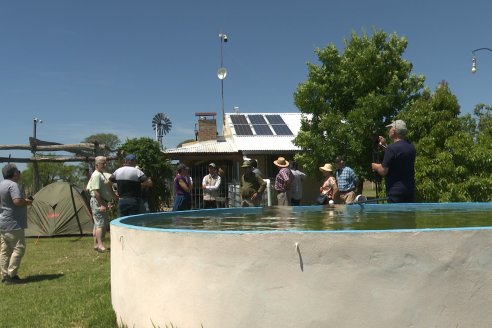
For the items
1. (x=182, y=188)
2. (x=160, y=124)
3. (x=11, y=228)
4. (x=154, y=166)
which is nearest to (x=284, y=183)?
(x=182, y=188)

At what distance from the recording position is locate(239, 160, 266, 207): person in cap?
384 inches

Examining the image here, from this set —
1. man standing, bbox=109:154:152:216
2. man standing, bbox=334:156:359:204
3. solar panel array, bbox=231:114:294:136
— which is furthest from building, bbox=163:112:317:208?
man standing, bbox=109:154:152:216

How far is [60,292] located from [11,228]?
1.47 m

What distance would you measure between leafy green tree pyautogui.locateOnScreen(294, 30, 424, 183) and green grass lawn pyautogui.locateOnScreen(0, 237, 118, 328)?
993 centimetres

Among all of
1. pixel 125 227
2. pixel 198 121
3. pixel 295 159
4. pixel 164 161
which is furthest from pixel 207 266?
pixel 198 121

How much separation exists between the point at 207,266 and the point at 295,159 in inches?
570

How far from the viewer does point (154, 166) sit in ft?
51.0

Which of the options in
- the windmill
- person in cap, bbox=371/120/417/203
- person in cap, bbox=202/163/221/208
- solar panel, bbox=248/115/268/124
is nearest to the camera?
person in cap, bbox=371/120/417/203

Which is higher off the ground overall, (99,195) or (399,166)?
(399,166)

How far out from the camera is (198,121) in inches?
978

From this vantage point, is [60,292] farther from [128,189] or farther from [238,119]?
[238,119]

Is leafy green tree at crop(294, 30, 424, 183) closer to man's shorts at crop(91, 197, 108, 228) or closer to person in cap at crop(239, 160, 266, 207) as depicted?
Answer: person in cap at crop(239, 160, 266, 207)

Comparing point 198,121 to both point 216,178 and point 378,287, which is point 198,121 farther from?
point 378,287

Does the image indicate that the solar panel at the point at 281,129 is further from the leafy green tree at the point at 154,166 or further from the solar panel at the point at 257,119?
the leafy green tree at the point at 154,166
